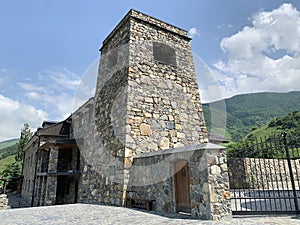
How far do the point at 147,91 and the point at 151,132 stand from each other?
1.47 metres

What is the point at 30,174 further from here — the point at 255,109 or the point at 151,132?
the point at 255,109

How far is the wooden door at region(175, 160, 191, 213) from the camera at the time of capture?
5.02 meters

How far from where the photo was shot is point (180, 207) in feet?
16.8

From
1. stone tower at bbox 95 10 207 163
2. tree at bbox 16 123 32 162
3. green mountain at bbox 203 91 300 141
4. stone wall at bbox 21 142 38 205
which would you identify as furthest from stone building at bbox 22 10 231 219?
green mountain at bbox 203 91 300 141

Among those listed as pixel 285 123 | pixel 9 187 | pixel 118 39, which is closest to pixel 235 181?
pixel 118 39

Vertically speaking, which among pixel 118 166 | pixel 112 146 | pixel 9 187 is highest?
pixel 112 146

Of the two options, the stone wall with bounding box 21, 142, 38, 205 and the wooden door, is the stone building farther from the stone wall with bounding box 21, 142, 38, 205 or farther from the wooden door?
the stone wall with bounding box 21, 142, 38, 205

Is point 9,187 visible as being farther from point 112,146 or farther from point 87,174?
point 112,146

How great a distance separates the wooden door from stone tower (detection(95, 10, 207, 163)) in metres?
1.73

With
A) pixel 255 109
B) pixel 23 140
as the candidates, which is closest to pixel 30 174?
pixel 23 140

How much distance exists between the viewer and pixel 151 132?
7125mm

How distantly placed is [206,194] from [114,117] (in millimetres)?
4280

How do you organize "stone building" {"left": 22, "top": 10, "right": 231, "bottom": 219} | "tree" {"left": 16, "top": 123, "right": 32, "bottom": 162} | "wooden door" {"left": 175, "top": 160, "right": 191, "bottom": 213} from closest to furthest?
"stone building" {"left": 22, "top": 10, "right": 231, "bottom": 219}
"wooden door" {"left": 175, "top": 160, "right": 191, "bottom": 213}
"tree" {"left": 16, "top": 123, "right": 32, "bottom": 162}

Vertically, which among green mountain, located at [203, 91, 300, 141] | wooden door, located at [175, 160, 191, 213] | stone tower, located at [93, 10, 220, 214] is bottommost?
wooden door, located at [175, 160, 191, 213]
